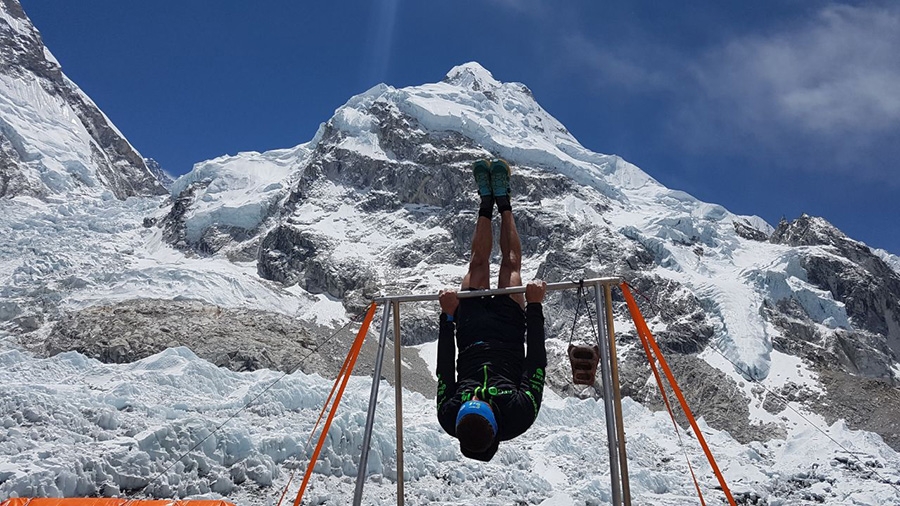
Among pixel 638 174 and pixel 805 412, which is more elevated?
pixel 638 174

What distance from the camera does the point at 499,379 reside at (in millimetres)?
4781

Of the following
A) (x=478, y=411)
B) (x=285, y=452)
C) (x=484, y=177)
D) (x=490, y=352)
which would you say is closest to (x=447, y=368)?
(x=490, y=352)

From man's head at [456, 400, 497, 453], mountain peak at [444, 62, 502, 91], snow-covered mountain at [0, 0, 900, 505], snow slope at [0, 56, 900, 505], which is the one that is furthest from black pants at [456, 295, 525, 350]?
mountain peak at [444, 62, 502, 91]

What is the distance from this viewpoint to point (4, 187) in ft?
302

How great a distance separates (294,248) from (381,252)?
12.0 meters

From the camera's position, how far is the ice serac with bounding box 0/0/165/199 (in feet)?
331

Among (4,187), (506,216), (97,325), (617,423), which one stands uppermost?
(4,187)

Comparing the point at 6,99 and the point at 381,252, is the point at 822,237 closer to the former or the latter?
the point at 381,252

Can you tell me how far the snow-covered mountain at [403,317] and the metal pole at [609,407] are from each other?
15.0 feet

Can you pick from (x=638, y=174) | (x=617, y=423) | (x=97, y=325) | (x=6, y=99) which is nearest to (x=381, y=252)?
(x=97, y=325)

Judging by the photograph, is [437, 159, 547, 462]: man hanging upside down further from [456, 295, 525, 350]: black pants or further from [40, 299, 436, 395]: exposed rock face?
[40, 299, 436, 395]: exposed rock face

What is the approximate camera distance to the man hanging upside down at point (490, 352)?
4395 millimetres

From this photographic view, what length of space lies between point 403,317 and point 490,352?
6464cm

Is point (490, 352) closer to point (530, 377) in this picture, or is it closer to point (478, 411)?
point (530, 377)
